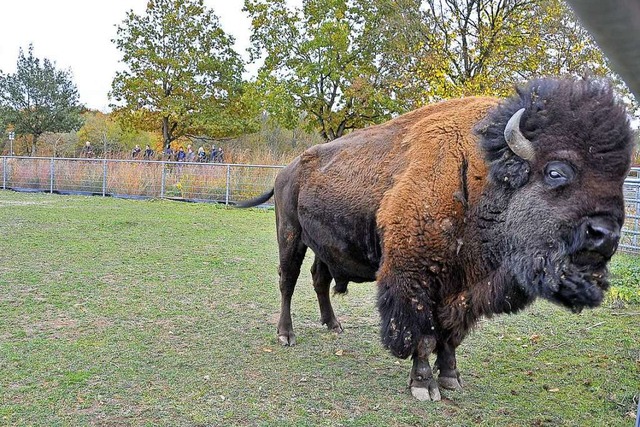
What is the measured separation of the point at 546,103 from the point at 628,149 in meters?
0.54

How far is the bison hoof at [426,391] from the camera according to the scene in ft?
12.6

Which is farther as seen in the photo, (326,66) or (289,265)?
(326,66)

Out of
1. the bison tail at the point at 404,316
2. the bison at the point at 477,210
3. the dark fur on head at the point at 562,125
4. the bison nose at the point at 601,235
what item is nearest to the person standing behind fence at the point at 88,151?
the bison at the point at 477,210

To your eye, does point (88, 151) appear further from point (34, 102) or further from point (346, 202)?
point (346, 202)

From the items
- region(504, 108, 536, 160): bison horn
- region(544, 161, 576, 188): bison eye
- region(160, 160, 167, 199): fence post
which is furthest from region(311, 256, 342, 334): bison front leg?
region(160, 160, 167, 199): fence post

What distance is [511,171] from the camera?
3.51 m

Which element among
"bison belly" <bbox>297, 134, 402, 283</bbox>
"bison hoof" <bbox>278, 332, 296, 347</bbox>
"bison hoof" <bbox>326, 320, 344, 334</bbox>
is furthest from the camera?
"bison hoof" <bbox>326, 320, 344, 334</bbox>

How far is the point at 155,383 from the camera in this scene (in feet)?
12.8

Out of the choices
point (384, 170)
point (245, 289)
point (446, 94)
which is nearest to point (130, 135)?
point (446, 94)

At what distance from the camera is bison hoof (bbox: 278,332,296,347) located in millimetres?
4991

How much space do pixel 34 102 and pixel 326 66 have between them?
27.5 m

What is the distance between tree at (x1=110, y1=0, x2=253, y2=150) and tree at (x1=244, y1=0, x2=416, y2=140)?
555cm

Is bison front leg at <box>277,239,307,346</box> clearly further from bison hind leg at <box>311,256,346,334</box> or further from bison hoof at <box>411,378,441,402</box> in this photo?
bison hoof at <box>411,378,441,402</box>

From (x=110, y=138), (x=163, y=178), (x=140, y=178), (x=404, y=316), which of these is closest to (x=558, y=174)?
(x=404, y=316)
